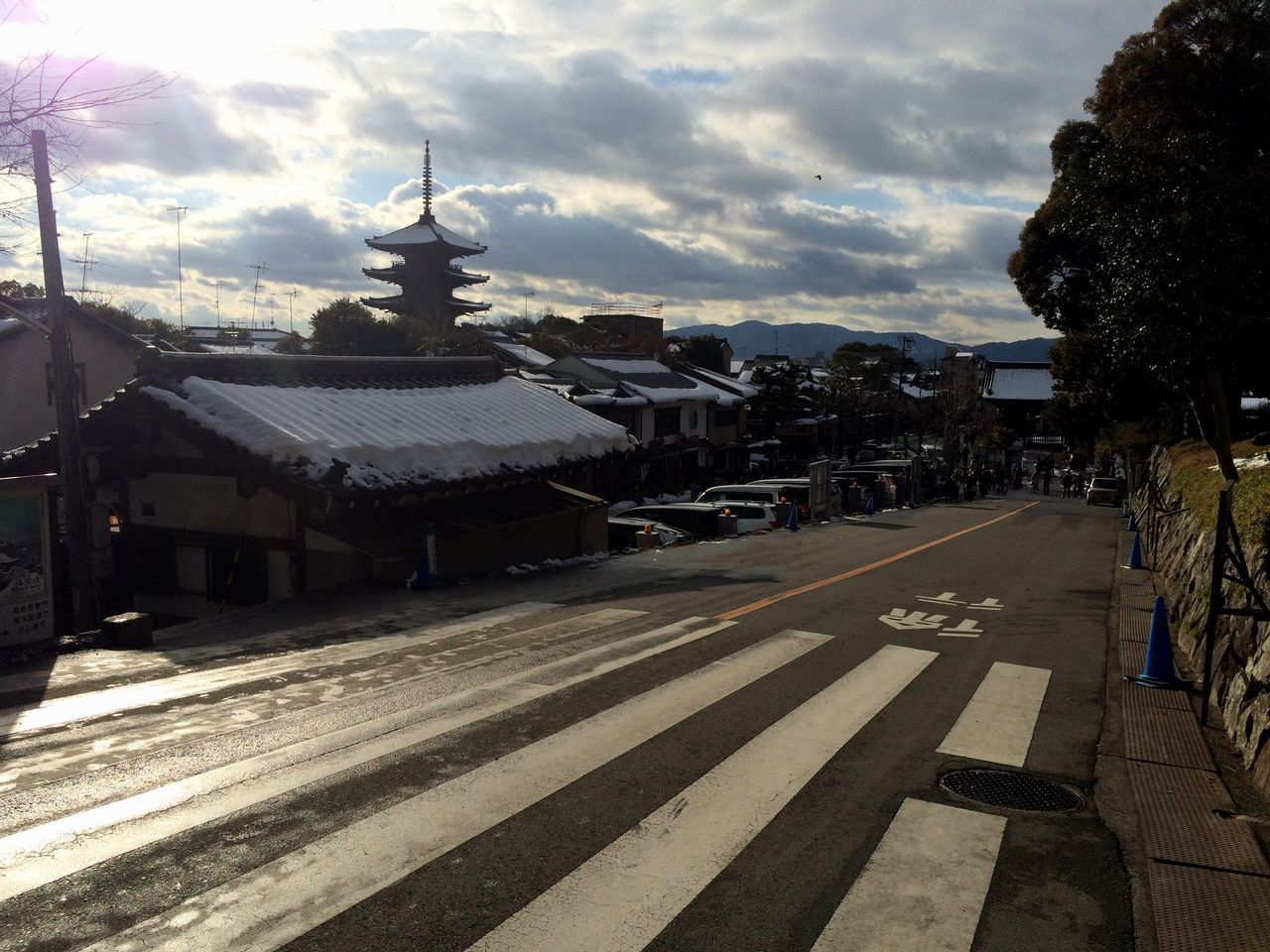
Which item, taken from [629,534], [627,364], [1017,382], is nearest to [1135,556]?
[629,534]

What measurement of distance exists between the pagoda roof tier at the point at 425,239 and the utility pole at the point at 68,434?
A: 170ft

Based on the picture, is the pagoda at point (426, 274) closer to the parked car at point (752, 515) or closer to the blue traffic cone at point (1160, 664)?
the parked car at point (752, 515)

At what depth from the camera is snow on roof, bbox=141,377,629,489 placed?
1381 centimetres

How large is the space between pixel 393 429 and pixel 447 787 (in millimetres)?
11616

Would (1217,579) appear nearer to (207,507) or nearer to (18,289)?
(207,507)

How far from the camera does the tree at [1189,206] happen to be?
11.2 m

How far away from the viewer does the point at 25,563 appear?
30.6 ft

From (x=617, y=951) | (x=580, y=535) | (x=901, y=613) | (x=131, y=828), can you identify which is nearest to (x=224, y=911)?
(x=131, y=828)

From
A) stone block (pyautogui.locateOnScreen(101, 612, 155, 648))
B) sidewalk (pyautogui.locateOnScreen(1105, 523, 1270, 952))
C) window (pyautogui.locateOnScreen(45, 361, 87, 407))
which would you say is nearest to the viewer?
sidewalk (pyautogui.locateOnScreen(1105, 523, 1270, 952))

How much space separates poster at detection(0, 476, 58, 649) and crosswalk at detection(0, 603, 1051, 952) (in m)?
1.99

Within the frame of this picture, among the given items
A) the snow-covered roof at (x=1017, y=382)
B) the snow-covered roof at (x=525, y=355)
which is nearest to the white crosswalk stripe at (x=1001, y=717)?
the snow-covered roof at (x=525, y=355)

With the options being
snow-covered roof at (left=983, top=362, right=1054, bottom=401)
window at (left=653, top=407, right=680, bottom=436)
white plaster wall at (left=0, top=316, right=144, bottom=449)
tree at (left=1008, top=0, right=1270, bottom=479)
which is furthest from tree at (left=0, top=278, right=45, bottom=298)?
snow-covered roof at (left=983, top=362, right=1054, bottom=401)

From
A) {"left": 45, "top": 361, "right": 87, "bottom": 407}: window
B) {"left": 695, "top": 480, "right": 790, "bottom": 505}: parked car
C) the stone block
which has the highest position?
{"left": 45, "top": 361, "right": 87, "bottom": 407}: window

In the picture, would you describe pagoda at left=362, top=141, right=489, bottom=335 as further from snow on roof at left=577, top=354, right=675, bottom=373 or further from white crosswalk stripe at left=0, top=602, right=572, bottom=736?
white crosswalk stripe at left=0, top=602, right=572, bottom=736
